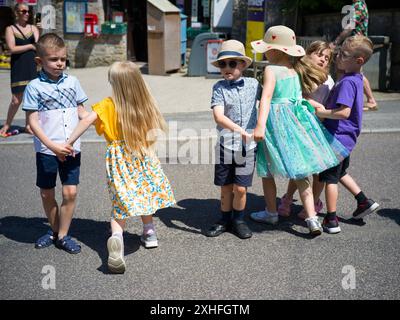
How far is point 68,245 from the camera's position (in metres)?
3.77

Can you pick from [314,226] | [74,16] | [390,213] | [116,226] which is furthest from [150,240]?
[74,16]

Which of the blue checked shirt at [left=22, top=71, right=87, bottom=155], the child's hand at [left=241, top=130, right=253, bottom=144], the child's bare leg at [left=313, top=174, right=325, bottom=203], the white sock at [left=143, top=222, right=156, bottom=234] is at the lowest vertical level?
the white sock at [left=143, top=222, right=156, bottom=234]

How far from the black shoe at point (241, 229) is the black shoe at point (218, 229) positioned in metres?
0.07

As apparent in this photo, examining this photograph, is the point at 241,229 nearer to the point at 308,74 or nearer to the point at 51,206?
the point at 308,74

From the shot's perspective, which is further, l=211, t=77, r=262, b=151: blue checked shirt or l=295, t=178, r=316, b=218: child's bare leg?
l=295, t=178, r=316, b=218: child's bare leg

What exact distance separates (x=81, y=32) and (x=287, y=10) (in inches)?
231

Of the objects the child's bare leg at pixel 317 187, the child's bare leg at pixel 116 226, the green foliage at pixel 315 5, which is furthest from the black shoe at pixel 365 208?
the green foliage at pixel 315 5

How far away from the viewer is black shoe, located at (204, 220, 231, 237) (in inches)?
159

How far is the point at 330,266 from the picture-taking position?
3494 millimetres

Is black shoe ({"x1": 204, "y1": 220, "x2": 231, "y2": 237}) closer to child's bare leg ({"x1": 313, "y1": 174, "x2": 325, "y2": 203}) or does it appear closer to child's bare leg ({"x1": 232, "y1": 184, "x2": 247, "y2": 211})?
child's bare leg ({"x1": 232, "y1": 184, "x2": 247, "y2": 211})

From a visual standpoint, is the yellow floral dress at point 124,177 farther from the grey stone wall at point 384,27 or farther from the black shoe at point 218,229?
the grey stone wall at point 384,27

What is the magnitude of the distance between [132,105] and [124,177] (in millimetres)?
530

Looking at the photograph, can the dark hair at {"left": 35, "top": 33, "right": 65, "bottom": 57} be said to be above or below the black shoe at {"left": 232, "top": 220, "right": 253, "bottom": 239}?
above

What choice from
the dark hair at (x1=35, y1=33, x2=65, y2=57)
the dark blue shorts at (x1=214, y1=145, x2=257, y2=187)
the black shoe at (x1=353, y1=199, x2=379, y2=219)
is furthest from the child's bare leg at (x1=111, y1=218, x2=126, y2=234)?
the black shoe at (x1=353, y1=199, x2=379, y2=219)
